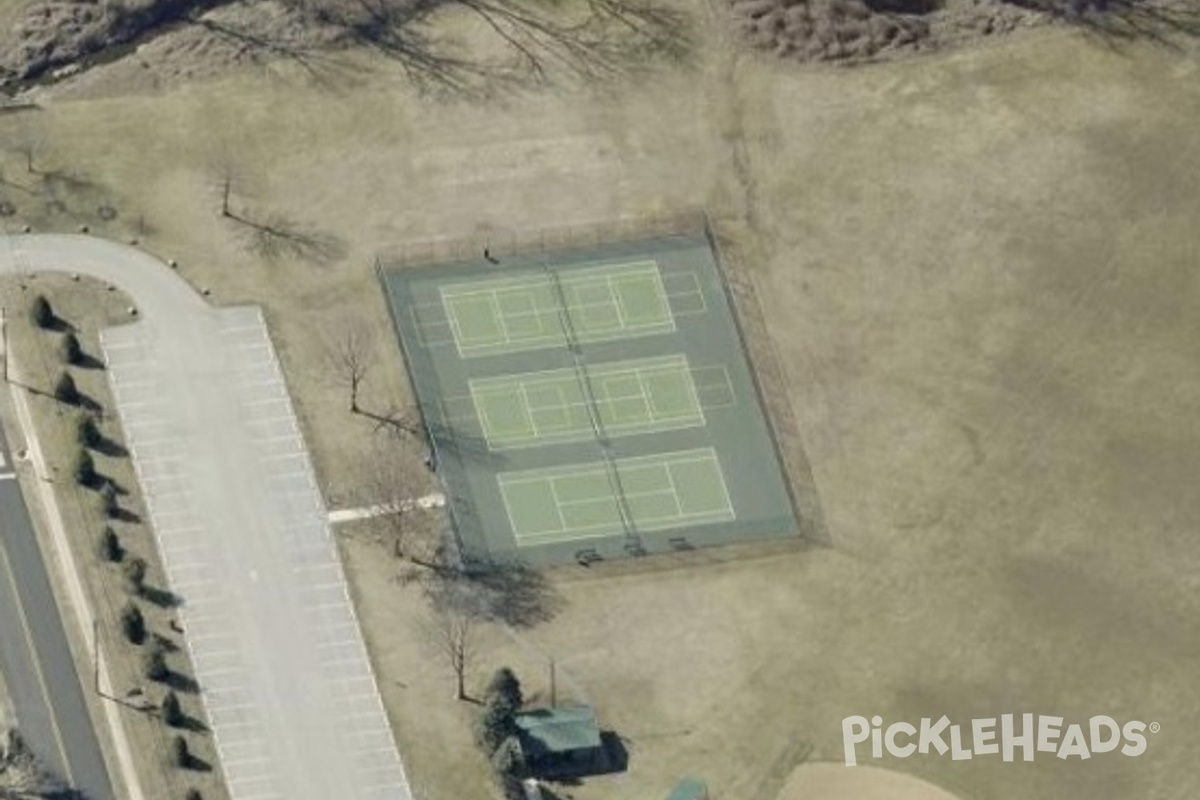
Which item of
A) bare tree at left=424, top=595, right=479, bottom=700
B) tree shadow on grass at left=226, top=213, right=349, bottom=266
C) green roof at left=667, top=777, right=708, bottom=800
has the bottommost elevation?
green roof at left=667, top=777, right=708, bottom=800

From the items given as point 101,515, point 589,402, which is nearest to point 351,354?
point 589,402

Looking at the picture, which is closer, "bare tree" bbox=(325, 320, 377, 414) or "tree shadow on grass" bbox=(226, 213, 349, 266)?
"bare tree" bbox=(325, 320, 377, 414)

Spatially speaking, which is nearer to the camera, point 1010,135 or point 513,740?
point 513,740

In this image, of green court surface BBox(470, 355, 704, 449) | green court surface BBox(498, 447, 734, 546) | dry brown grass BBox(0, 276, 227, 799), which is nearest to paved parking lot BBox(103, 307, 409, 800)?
dry brown grass BBox(0, 276, 227, 799)

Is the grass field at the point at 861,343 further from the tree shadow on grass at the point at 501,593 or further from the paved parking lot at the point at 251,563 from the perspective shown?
the paved parking lot at the point at 251,563

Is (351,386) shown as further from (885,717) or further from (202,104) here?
(885,717)

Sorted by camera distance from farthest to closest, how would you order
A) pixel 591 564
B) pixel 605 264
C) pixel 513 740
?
1. pixel 605 264
2. pixel 591 564
3. pixel 513 740

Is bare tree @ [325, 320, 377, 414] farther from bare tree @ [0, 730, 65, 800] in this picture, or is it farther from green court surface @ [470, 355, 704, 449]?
bare tree @ [0, 730, 65, 800]

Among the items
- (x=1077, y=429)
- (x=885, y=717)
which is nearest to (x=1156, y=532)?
(x=1077, y=429)
